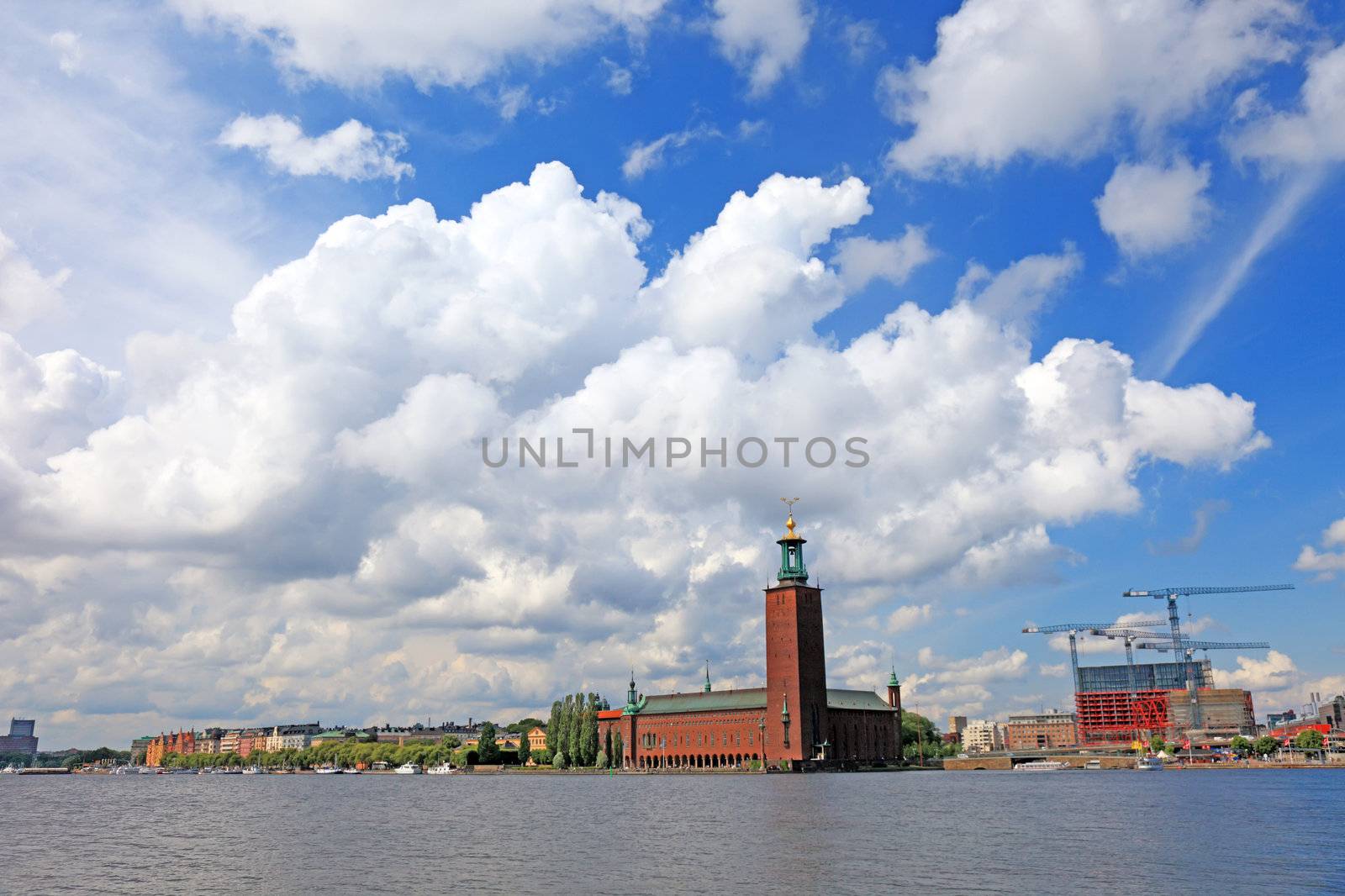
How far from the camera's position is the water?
34.6 metres

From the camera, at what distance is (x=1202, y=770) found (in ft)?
456

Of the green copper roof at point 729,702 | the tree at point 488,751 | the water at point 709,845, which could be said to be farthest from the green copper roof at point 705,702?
the water at point 709,845

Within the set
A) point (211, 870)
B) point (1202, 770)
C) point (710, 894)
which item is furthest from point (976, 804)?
point (1202, 770)

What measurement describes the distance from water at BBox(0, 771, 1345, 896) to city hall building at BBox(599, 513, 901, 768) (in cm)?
5690

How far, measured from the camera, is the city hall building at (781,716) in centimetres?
14188

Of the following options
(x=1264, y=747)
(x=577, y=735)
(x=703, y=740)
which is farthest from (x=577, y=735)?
(x=1264, y=747)

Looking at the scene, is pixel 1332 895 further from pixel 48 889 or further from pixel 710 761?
pixel 710 761

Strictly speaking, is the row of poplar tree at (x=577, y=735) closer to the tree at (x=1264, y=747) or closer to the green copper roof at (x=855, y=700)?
the green copper roof at (x=855, y=700)

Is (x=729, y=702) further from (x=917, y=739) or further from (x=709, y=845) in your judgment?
(x=709, y=845)

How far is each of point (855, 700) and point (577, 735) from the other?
45.0 metres

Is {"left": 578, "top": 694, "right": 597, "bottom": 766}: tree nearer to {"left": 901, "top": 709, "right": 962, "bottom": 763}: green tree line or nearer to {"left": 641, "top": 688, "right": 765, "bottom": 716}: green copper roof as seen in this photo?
{"left": 641, "top": 688, "right": 765, "bottom": 716}: green copper roof

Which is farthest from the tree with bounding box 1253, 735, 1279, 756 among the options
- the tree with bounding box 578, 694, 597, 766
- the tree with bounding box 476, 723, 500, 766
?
the tree with bounding box 476, 723, 500, 766

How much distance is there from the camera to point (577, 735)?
513 ft

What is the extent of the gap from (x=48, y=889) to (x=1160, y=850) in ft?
127
